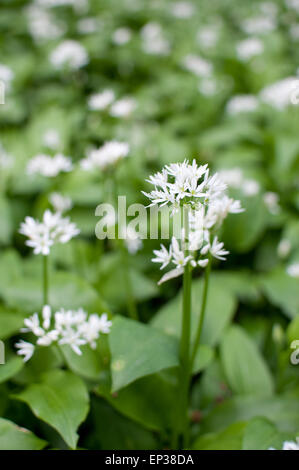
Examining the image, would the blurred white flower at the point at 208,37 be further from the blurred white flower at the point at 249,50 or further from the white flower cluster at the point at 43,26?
the white flower cluster at the point at 43,26

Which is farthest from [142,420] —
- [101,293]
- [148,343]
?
[101,293]

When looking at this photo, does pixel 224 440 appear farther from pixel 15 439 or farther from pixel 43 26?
pixel 43 26

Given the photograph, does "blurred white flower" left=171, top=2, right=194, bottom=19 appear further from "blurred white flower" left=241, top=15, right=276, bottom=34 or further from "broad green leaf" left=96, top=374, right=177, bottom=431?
"broad green leaf" left=96, top=374, right=177, bottom=431

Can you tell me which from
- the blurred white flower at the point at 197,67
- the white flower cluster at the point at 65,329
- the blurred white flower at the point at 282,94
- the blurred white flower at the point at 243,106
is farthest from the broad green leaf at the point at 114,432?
the blurred white flower at the point at 197,67

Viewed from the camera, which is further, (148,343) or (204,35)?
(204,35)

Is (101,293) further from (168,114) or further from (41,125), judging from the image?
(168,114)
